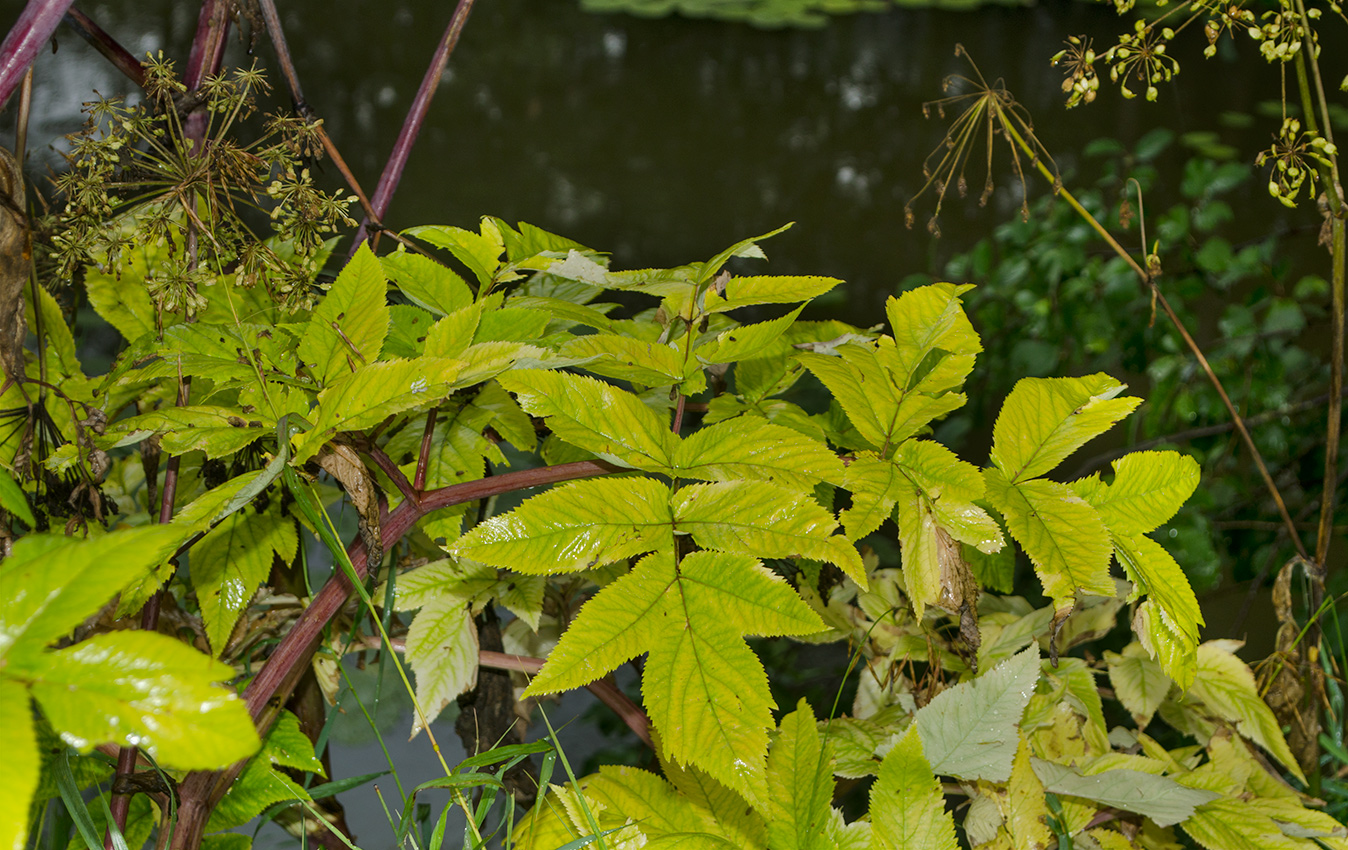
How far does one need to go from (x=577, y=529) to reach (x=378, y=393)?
104mm

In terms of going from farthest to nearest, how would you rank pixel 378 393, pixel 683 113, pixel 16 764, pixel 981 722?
pixel 683 113 → pixel 981 722 → pixel 378 393 → pixel 16 764

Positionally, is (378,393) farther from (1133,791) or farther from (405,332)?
(1133,791)

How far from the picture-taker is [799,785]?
1.63 feet

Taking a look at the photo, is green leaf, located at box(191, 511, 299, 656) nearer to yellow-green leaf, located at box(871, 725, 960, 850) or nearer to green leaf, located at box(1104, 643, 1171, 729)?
yellow-green leaf, located at box(871, 725, 960, 850)

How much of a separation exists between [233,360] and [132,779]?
0.68ft

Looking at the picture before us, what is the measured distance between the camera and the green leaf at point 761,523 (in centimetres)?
41

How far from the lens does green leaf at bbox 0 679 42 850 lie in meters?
0.24

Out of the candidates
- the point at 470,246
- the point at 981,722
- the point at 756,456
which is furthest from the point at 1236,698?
the point at 470,246

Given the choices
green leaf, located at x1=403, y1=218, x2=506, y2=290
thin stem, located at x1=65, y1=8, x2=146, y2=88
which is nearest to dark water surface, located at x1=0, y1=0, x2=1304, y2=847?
thin stem, located at x1=65, y1=8, x2=146, y2=88

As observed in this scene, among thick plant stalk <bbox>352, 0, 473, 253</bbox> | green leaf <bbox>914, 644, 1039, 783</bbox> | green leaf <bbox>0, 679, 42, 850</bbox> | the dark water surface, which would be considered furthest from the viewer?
the dark water surface

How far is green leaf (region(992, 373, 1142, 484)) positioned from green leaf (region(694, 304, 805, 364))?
4.9 inches

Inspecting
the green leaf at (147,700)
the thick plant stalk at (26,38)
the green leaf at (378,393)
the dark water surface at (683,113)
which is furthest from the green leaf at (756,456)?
the dark water surface at (683,113)

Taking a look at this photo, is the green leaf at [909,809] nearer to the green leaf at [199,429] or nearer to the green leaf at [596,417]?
the green leaf at [596,417]

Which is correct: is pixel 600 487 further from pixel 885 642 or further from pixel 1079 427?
pixel 885 642
